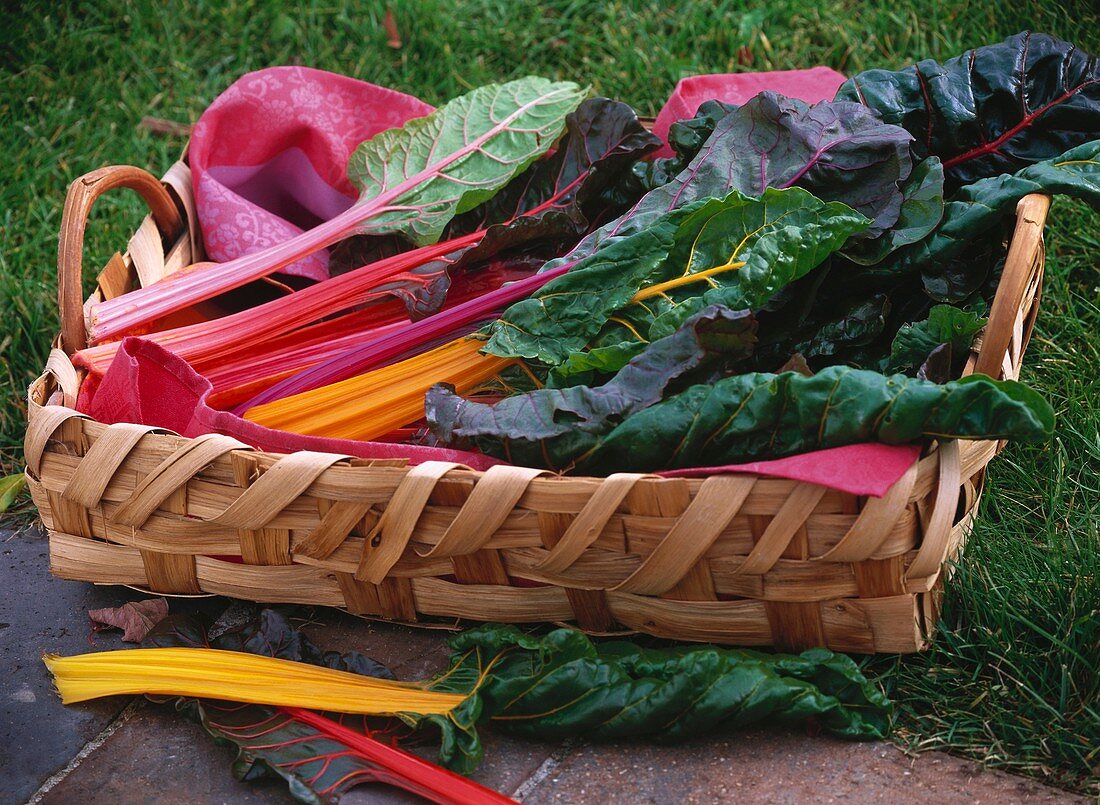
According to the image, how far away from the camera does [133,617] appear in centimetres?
197

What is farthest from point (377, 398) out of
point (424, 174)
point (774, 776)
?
point (774, 776)

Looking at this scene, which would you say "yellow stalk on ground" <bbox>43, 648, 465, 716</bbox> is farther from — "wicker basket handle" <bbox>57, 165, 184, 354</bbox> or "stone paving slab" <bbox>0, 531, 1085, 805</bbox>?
"wicker basket handle" <bbox>57, 165, 184, 354</bbox>

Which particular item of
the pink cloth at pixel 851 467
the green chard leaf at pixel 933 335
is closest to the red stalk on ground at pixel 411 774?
the pink cloth at pixel 851 467

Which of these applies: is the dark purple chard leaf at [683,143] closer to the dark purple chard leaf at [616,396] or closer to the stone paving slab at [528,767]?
the dark purple chard leaf at [616,396]

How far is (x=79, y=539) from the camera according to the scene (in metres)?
2.03

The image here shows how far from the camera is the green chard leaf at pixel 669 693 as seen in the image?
1.58 m

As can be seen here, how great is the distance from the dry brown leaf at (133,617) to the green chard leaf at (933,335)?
139 centimetres

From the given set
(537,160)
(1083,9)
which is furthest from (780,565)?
(1083,9)

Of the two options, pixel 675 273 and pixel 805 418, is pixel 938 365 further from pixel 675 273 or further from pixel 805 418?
pixel 675 273

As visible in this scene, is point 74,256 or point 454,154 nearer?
point 74,256

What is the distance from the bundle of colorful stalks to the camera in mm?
1706

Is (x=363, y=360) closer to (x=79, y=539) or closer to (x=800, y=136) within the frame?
(x=79, y=539)

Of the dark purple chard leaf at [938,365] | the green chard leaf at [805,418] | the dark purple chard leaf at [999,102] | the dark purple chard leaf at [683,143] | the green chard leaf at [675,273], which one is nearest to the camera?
the green chard leaf at [805,418]

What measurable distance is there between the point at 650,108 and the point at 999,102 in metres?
1.47
